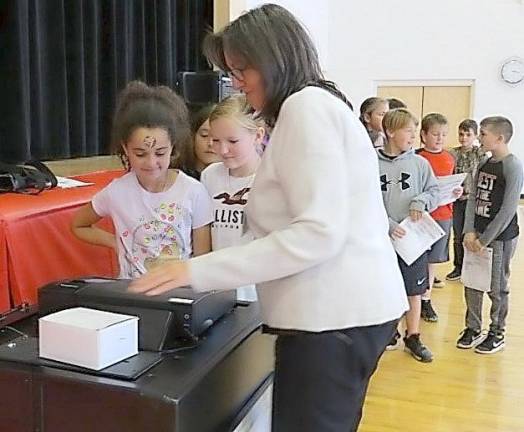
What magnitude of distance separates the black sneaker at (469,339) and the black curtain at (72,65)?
2177 millimetres

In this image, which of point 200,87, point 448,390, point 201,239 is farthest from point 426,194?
point 200,87

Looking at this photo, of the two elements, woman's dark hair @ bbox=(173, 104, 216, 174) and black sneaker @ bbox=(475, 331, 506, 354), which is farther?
black sneaker @ bbox=(475, 331, 506, 354)

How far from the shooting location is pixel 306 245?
101 centimetres

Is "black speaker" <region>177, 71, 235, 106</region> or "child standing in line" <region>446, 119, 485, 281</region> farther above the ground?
"black speaker" <region>177, 71, 235, 106</region>

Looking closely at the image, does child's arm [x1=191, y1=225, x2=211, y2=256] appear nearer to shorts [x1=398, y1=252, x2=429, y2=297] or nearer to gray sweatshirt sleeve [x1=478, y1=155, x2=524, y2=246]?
shorts [x1=398, y1=252, x2=429, y2=297]

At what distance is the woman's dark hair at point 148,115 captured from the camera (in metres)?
1.74

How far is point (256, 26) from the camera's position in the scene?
1076 millimetres

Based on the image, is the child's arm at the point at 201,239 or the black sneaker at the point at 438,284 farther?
the black sneaker at the point at 438,284

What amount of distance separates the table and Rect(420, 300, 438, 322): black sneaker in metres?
2.51

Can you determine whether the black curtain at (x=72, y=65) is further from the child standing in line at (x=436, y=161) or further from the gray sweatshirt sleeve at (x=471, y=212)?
the gray sweatshirt sleeve at (x=471, y=212)

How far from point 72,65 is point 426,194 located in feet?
6.39

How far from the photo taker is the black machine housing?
131 centimetres

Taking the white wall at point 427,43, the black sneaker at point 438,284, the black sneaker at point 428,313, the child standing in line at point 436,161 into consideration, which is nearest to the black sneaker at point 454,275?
the black sneaker at point 438,284

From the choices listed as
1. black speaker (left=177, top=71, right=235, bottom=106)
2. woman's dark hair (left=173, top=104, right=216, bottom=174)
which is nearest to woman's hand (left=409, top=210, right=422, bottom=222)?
woman's dark hair (left=173, top=104, right=216, bottom=174)
